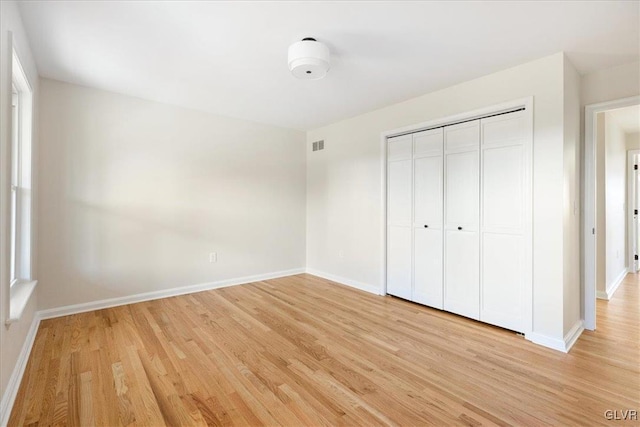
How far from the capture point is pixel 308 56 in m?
2.21

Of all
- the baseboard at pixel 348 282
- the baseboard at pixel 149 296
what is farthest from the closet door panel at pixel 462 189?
the baseboard at pixel 149 296

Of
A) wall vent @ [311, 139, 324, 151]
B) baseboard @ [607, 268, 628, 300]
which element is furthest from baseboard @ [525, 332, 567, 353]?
wall vent @ [311, 139, 324, 151]

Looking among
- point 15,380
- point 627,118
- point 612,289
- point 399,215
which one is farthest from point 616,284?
point 15,380

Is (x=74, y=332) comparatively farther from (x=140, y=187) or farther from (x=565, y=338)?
(x=565, y=338)

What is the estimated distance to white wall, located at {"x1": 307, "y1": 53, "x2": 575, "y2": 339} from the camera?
2463 mm

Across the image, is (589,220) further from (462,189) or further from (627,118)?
(627,118)

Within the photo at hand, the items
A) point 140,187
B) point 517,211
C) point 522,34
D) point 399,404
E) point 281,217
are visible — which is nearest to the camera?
point 399,404

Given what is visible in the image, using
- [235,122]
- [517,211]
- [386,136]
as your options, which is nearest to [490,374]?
[517,211]

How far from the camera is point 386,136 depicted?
3859 millimetres

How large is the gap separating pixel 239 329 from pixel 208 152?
2.48 metres

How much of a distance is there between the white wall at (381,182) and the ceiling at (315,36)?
0.19 m

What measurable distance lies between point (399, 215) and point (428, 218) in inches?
16.2

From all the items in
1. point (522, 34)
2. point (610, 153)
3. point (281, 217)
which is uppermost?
point (522, 34)

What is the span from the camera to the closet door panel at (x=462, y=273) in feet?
9.84
